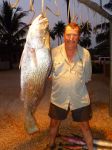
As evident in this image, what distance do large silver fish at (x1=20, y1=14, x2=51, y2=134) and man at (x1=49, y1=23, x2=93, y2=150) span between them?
945 millimetres

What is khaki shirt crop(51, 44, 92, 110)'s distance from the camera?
5500 mm

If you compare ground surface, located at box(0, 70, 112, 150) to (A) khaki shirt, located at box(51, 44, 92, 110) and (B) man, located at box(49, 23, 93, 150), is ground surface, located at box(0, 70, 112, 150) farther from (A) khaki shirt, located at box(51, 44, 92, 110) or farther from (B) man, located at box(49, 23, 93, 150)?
(A) khaki shirt, located at box(51, 44, 92, 110)

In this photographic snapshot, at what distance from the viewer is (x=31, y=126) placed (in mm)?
4652

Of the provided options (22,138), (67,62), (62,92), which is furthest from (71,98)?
(22,138)

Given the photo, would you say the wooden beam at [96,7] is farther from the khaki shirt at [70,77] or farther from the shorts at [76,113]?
the shorts at [76,113]

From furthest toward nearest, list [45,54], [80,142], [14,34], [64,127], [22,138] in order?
[14,34], [64,127], [22,138], [80,142], [45,54]

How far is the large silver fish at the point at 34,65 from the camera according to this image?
4258 mm

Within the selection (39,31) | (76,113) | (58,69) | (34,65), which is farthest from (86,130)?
(39,31)

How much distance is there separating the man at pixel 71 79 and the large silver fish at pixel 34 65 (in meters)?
0.94

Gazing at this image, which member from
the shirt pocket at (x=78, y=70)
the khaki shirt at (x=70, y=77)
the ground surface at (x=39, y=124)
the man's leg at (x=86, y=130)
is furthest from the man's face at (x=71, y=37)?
the ground surface at (x=39, y=124)

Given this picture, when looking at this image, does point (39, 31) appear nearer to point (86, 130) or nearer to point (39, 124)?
point (86, 130)

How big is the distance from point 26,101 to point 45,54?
61 centimetres

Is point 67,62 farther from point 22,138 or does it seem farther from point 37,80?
point 22,138

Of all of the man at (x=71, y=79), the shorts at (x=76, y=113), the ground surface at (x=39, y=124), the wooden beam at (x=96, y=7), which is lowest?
the ground surface at (x=39, y=124)
